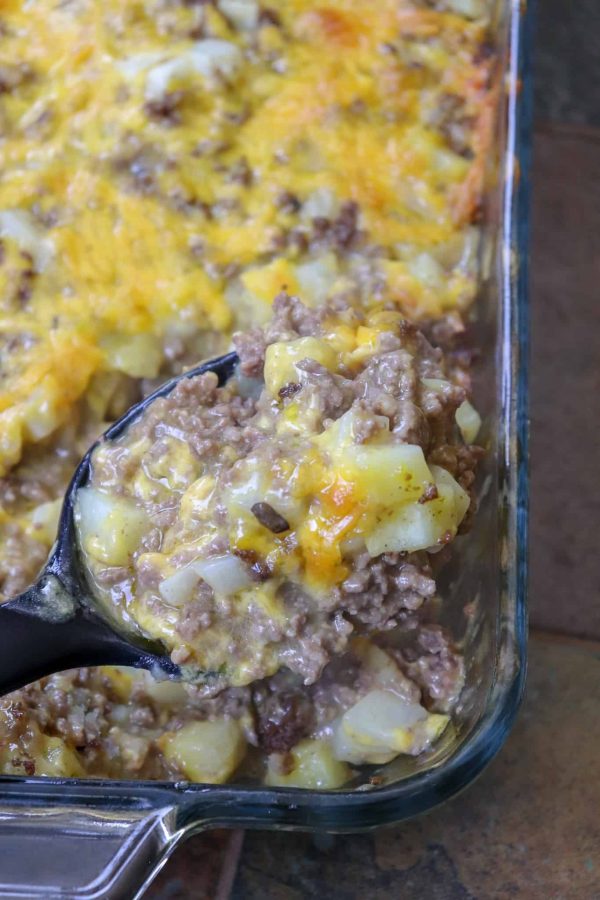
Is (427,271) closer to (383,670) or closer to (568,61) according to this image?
(383,670)

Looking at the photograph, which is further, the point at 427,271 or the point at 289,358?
the point at 427,271

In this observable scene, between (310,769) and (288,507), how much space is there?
0.38m

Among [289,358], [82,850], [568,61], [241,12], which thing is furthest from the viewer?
[568,61]

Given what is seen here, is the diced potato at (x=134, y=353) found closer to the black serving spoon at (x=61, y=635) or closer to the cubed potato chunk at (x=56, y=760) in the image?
the black serving spoon at (x=61, y=635)

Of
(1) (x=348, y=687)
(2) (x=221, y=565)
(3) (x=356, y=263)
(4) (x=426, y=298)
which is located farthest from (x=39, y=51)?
(1) (x=348, y=687)

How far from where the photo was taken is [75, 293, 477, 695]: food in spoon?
42.4 inches

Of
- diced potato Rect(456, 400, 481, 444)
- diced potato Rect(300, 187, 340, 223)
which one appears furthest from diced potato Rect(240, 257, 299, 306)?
diced potato Rect(456, 400, 481, 444)

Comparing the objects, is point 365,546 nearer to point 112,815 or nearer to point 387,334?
point 387,334

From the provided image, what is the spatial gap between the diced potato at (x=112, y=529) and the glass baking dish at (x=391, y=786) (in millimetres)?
263

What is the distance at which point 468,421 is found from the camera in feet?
4.66

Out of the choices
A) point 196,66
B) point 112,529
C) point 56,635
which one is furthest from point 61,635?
point 196,66

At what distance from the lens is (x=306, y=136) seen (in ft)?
5.28

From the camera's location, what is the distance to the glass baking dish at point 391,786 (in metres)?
1.06

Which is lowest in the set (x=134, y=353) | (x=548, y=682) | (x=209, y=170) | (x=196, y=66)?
(x=548, y=682)
